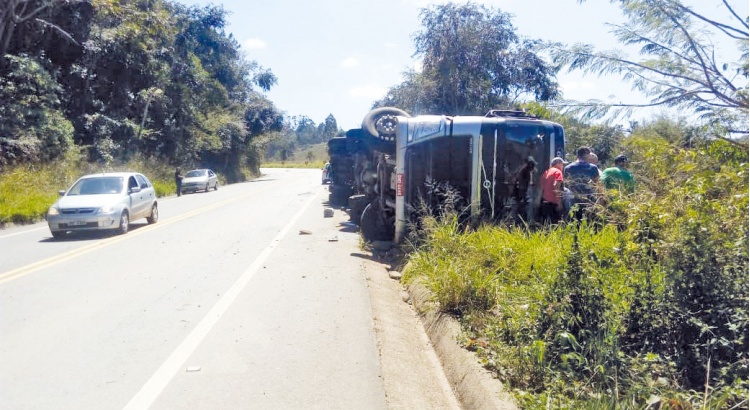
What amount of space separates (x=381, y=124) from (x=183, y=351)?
8.21 m

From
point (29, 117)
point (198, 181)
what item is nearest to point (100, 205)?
point (29, 117)

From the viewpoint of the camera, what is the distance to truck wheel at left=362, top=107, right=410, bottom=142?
12.9m

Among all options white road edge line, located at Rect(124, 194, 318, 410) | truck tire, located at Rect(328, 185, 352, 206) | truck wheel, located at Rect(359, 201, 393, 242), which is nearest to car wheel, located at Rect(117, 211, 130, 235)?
white road edge line, located at Rect(124, 194, 318, 410)

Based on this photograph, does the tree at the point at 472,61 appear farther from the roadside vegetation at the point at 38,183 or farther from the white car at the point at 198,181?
the white car at the point at 198,181

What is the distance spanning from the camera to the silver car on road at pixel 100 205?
47.6 feet

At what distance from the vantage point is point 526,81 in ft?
79.6

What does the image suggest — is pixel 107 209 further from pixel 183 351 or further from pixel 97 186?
pixel 183 351

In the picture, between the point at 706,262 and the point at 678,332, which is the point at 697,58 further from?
the point at 678,332

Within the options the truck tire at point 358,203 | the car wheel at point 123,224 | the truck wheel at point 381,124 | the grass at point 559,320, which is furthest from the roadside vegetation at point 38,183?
the grass at point 559,320

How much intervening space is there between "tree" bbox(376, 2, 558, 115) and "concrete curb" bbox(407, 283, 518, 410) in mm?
18156

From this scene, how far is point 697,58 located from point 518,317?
103 inches

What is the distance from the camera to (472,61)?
24547 millimetres

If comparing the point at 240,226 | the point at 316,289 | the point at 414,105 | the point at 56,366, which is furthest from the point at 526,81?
the point at 56,366

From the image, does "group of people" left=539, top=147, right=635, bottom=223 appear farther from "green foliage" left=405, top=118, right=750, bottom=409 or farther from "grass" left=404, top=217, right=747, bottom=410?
"green foliage" left=405, top=118, right=750, bottom=409
